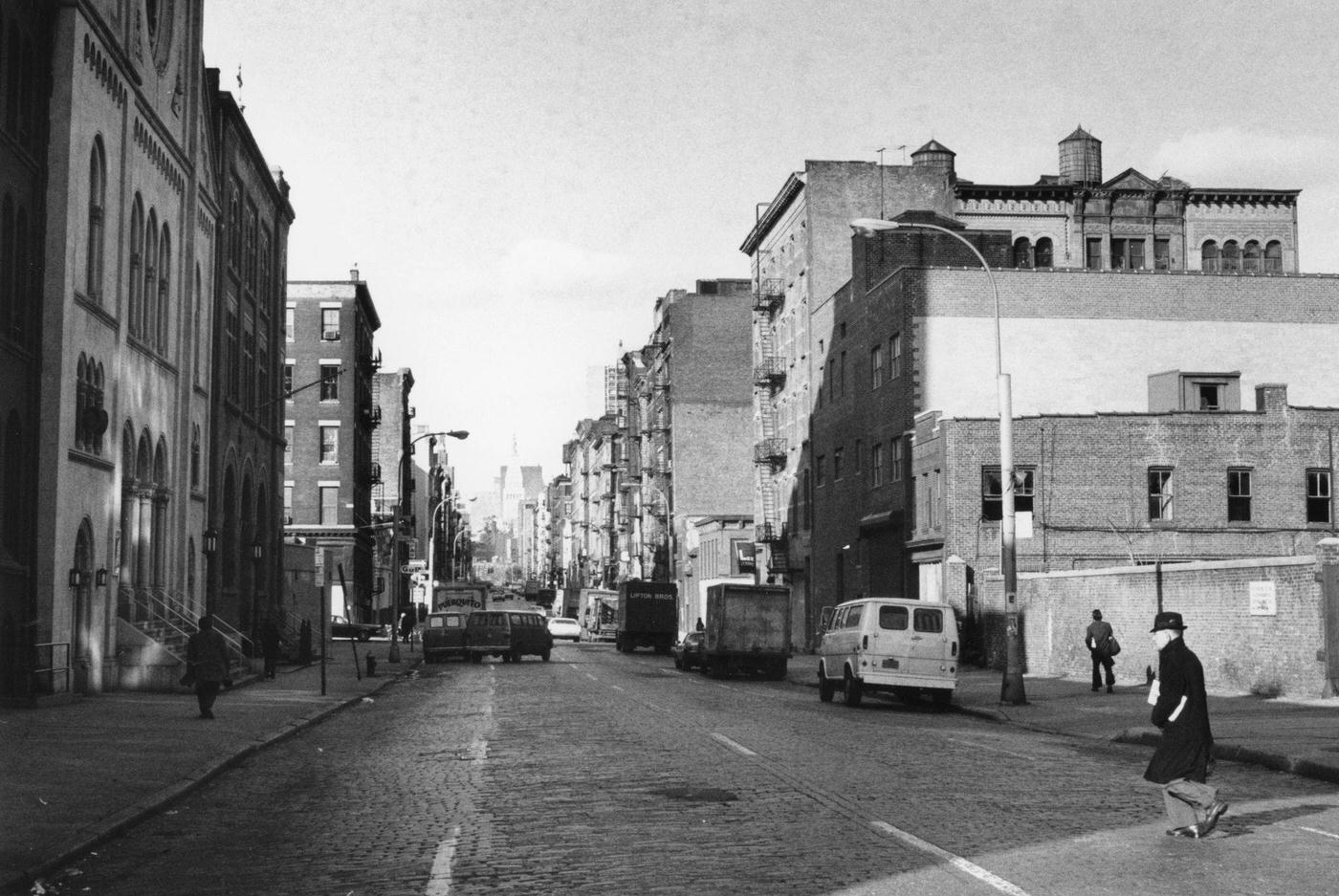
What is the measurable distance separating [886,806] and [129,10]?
25.0 m

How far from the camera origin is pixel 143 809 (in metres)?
13.0

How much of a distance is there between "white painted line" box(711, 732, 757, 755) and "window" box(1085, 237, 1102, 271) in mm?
50111

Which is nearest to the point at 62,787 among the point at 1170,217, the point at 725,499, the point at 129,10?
the point at 129,10

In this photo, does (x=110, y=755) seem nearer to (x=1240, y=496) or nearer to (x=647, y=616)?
(x=1240, y=496)

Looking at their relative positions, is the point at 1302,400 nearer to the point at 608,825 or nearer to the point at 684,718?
the point at 684,718

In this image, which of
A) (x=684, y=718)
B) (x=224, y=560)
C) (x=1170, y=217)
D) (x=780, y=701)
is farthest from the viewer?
(x=1170, y=217)

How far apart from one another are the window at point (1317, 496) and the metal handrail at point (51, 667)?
33933mm

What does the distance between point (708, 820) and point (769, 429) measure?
201 ft

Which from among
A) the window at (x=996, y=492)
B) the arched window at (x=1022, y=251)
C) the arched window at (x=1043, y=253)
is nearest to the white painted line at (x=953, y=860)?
the window at (x=996, y=492)

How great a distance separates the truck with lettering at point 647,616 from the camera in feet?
214

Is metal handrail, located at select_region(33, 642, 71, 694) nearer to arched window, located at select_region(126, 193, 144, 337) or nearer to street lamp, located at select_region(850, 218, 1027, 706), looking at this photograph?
arched window, located at select_region(126, 193, 144, 337)

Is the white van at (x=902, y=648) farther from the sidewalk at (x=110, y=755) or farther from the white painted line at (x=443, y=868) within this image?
the white painted line at (x=443, y=868)

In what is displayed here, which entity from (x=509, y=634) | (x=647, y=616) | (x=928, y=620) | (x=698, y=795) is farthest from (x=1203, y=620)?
(x=647, y=616)

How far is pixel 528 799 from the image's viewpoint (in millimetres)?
13930
